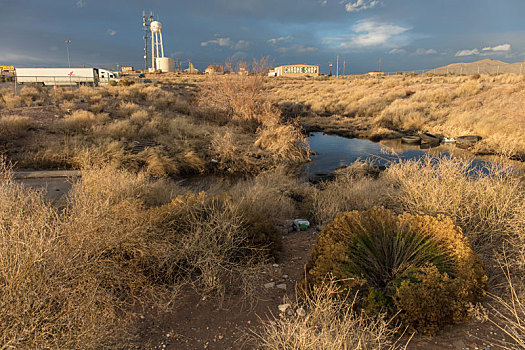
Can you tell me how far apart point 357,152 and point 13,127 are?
14315mm

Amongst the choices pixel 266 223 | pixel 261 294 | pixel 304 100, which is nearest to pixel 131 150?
pixel 266 223

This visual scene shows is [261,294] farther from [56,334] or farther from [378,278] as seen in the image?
[56,334]

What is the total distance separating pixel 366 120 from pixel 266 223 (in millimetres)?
20008

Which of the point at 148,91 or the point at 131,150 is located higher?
the point at 148,91

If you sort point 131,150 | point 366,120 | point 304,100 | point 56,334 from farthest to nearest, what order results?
point 304,100, point 366,120, point 131,150, point 56,334

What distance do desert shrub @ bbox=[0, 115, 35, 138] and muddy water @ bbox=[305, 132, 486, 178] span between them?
11.0m

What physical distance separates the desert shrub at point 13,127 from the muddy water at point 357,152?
36.2 feet

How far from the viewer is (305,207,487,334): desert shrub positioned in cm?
276

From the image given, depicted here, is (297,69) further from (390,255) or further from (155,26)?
(390,255)

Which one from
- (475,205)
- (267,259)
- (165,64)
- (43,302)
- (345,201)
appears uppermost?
(165,64)

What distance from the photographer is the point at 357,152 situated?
14.8m

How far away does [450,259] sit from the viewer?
317cm

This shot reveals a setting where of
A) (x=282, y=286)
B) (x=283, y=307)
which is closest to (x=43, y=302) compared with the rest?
(x=283, y=307)

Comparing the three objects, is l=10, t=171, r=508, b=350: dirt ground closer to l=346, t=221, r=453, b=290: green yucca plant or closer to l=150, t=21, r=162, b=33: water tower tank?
l=346, t=221, r=453, b=290: green yucca plant
